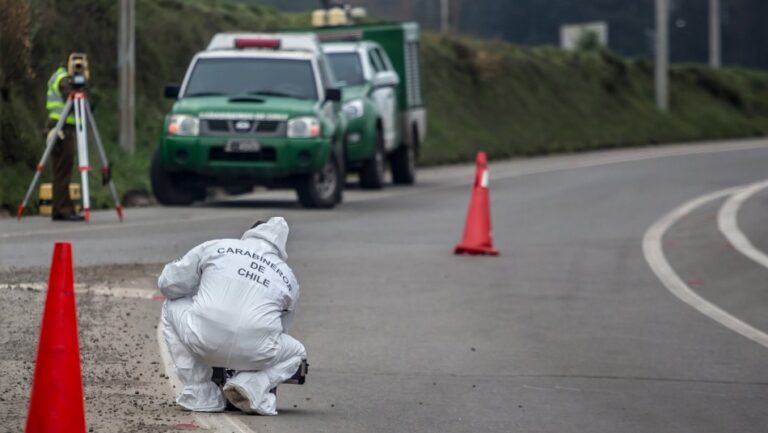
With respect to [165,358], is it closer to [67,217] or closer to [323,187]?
[67,217]

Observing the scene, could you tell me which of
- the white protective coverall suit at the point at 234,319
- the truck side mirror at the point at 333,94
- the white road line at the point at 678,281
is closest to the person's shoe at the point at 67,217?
the truck side mirror at the point at 333,94

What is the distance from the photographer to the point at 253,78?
21828mm

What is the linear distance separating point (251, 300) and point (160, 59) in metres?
22.2

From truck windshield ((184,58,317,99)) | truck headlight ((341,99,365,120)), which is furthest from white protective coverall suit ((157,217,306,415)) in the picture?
truck headlight ((341,99,365,120))

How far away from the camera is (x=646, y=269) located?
52.3 feet

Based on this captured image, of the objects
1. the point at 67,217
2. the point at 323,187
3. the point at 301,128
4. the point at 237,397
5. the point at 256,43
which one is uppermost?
the point at 256,43

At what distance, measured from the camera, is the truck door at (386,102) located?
26.1m

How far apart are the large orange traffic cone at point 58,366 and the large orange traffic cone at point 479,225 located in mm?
9848

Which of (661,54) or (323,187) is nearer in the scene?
(323,187)

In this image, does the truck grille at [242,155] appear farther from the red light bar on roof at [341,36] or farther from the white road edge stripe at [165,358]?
the white road edge stripe at [165,358]

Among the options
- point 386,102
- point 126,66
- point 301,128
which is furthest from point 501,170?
point 301,128

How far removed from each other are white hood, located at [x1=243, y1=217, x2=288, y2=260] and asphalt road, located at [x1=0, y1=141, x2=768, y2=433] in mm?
817

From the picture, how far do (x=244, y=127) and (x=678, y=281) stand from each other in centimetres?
734

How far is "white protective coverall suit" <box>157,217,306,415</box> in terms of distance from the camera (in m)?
8.02
